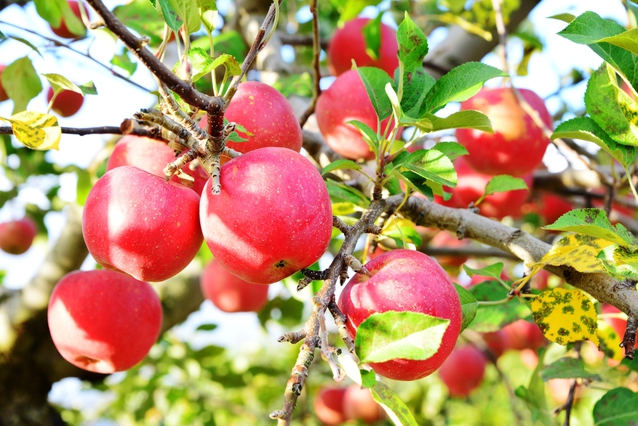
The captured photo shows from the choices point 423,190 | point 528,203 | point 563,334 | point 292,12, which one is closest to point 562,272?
point 563,334

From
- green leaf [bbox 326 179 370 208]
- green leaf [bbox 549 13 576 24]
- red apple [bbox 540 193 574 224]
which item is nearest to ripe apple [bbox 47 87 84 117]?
green leaf [bbox 326 179 370 208]

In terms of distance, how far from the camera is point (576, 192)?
1.41 m

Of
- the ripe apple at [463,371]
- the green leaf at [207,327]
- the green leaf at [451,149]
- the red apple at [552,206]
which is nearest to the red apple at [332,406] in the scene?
the ripe apple at [463,371]

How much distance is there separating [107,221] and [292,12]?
1.88 meters

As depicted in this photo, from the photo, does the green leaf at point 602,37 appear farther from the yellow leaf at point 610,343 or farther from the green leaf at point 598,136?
the yellow leaf at point 610,343

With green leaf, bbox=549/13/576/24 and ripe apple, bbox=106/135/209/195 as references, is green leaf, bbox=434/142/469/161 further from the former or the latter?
ripe apple, bbox=106/135/209/195

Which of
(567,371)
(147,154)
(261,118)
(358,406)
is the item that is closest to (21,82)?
(147,154)

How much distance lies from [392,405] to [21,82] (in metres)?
0.88

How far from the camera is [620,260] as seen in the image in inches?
21.4

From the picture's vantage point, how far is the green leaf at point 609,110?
25.9 inches

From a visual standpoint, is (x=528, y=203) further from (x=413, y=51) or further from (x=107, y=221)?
(x=107, y=221)

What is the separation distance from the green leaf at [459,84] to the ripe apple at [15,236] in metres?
2.20

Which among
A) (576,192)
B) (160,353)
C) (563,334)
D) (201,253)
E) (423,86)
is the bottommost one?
(160,353)

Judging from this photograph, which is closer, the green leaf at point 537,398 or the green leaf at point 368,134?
the green leaf at point 368,134
